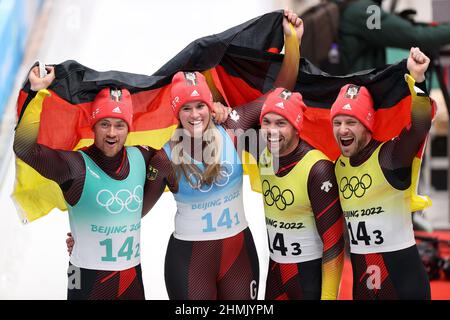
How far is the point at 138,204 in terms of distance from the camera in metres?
4.46

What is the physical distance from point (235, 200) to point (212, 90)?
0.58 metres

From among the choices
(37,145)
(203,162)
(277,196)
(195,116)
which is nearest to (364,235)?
(277,196)

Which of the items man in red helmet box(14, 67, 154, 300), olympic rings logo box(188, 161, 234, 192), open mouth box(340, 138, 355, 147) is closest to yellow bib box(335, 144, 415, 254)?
open mouth box(340, 138, 355, 147)

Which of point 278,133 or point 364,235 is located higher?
point 278,133

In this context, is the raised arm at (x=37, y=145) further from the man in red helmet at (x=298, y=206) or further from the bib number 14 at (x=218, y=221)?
the man in red helmet at (x=298, y=206)

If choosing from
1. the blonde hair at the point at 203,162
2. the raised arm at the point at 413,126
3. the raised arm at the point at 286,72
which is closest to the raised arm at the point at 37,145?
the blonde hair at the point at 203,162

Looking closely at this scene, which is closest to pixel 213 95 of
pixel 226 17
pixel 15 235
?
pixel 15 235

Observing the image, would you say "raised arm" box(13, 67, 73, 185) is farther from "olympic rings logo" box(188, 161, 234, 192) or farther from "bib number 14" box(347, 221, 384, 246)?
"bib number 14" box(347, 221, 384, 246)

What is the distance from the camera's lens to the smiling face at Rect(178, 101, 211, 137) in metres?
4.45

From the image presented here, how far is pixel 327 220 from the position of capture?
452 centimetres

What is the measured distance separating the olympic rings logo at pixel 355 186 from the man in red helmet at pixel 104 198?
0.91 m

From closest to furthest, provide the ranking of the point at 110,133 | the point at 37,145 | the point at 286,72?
the point at 37,145 < the point at 110,133 < the point at 286,72

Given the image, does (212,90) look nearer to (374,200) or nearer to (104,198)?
(104,198)

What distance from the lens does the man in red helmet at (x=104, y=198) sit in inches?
174
